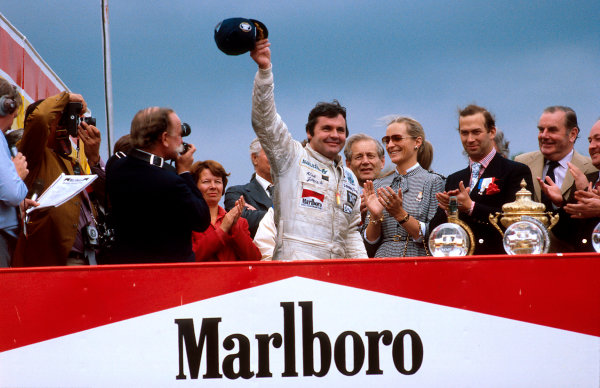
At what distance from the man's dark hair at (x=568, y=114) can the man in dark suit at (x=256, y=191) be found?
1662 mm

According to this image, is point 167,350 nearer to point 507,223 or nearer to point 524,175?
point 507,223

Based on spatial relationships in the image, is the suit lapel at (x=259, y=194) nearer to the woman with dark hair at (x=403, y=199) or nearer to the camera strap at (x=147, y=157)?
the woman with dark hair at (x=403, y=199)

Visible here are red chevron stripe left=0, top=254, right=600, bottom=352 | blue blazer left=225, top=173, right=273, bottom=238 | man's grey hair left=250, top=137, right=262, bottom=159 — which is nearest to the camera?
red chevron stripe left=0, top=254, right=600, bottom=352

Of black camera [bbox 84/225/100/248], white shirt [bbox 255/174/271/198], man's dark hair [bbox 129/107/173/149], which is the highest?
man's dark hair [bbox 129/107/173/149]

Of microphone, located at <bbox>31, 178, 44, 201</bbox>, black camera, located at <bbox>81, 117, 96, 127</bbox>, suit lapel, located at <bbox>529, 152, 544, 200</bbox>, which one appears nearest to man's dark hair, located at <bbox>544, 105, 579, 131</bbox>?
suit lapel, located at <bbox>529, 152, 544, 200</bbox>

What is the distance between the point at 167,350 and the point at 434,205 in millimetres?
1791

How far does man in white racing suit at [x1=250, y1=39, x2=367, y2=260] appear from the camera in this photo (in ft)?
10.6

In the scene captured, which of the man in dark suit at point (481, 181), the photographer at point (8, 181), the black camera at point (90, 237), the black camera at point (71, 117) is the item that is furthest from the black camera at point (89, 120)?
the man in dark suit at point (481, 181)

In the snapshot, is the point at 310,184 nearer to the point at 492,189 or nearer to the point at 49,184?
the point at 492,189

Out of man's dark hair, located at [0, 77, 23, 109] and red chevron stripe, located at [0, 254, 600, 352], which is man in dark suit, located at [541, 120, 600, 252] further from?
man's dark hair, located at [0, 77, 23, 109]

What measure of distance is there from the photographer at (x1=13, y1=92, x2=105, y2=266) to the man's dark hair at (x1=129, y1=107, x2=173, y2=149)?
1.69 feet

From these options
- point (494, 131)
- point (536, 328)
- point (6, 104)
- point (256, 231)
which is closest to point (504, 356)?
point (536, 328)

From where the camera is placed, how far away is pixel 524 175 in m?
3.46

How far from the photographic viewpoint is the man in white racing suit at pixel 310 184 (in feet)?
10.6
